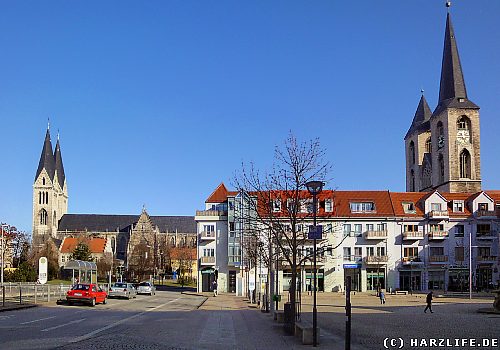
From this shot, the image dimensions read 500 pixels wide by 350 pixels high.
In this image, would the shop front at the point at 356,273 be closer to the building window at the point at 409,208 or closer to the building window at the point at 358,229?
the building window at the point at 358,229

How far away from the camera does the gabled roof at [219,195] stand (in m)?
87.6

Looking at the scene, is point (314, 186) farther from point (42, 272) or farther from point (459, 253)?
point (459, 253)

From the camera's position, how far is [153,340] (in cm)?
1997

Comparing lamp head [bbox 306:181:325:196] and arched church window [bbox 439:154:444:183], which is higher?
arched church window [bbox 439:154:444:183]

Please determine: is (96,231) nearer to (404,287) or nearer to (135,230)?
(135,230)

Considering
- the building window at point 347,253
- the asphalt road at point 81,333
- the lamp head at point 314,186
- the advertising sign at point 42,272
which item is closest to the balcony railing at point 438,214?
the building window at point 347,253

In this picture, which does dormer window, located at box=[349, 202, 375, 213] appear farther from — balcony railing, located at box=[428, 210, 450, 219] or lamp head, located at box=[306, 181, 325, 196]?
lamp head, located at box=[306, 181, 325, 196]

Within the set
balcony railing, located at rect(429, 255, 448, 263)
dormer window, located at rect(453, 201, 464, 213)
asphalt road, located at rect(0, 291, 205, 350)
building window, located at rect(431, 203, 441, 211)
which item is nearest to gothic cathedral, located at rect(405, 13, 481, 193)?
dormer window, located at rect(453, 201, 464, 213)

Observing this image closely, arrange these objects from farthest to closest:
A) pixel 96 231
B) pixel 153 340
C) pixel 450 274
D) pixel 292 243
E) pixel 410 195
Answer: pixel 96 231 < pixel 410 195 < pixel 450 274 < pixel 292 243 < pixel 153 340

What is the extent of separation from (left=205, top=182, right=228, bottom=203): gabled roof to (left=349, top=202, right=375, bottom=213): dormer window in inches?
649

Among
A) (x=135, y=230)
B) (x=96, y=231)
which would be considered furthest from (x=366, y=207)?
(x=96, y=231)

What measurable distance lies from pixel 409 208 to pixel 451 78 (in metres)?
32.5

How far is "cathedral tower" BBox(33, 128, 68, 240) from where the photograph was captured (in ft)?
584

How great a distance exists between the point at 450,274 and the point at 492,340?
65268 mm
